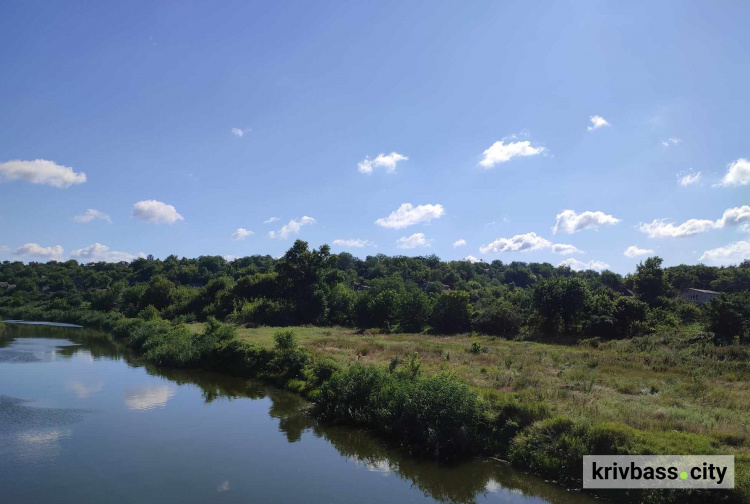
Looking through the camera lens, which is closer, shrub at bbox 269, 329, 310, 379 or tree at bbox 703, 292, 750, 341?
shrub at bbox 269, 329, 310, 379

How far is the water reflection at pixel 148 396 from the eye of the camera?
84.1 feet

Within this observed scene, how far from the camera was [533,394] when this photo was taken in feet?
66.1

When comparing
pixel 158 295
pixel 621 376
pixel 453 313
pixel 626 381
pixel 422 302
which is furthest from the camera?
pixel 158 295

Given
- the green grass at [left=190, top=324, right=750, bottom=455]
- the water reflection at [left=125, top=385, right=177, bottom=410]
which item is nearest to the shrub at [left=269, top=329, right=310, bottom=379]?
the green grass at [left=190, top=324, right=750, bottom=455]

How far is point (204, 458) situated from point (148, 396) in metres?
12.9

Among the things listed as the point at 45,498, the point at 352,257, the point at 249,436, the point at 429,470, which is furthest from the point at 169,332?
the point at 352,257

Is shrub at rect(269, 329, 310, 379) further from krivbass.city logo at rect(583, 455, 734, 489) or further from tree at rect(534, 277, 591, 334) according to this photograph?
tree at rect(534, 277, 591, 334)

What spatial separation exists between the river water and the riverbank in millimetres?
1097

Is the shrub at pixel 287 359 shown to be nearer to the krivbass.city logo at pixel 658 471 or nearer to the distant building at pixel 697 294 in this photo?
the krivbass.city logo at pixel 658 471

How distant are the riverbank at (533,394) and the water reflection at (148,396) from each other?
613 cm

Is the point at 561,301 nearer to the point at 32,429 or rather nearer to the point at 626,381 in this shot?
the point at 626,381

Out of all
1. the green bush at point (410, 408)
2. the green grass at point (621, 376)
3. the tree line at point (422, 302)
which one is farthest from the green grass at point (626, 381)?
the tree line at point (422, 302)

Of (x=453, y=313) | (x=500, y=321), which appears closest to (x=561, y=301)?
(x=500, y=321)

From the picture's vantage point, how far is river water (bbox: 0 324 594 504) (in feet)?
48.2
